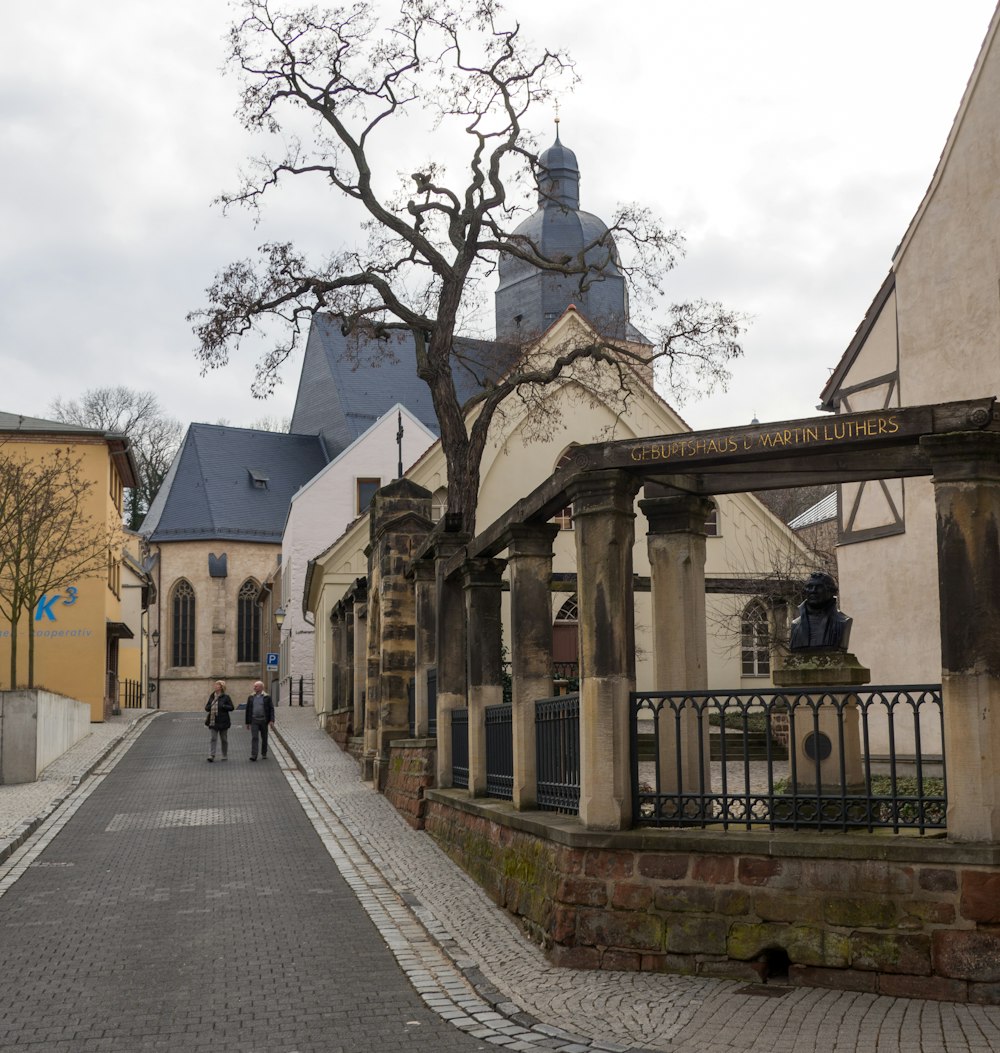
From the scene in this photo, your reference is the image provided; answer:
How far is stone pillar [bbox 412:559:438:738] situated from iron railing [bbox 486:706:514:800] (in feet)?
13.8

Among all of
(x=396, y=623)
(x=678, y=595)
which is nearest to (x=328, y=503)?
(x=396, y=623)

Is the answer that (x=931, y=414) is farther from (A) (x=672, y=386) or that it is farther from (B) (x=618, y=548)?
(A) (x=672, y=386)

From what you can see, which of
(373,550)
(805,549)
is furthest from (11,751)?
(805,549)

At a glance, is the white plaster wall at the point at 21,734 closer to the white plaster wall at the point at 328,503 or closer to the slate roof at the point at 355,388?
the white plaster wall at the point at 328,503

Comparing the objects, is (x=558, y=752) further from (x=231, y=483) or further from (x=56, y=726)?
(x=231, y=483)

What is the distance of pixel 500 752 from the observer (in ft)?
40.3

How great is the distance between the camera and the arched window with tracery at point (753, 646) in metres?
33.4

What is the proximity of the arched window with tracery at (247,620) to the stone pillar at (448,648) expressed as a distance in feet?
151

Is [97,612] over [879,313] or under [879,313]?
under

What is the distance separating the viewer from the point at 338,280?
2512 cm

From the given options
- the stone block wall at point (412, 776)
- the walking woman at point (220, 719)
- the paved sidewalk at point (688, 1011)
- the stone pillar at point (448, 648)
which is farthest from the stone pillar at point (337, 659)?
the paved sidewalk at point (688, 1011)

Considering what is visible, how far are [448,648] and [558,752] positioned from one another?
496 cm

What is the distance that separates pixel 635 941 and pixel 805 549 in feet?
93.2

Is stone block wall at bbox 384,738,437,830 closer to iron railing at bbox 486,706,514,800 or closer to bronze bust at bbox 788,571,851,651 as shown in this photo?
iron railing at bbox 486,706,514,800
